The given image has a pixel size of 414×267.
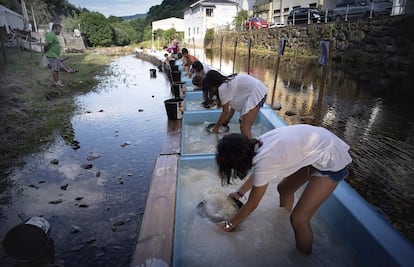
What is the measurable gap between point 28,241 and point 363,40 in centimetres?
1450

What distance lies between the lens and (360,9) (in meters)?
13.8

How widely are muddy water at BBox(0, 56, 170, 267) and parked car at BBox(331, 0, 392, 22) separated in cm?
1302

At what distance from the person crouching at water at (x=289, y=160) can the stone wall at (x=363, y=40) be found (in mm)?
8040

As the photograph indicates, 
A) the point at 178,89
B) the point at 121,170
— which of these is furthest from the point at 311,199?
the point at 178,89

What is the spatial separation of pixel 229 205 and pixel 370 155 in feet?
8.70

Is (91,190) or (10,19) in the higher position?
(10,19)

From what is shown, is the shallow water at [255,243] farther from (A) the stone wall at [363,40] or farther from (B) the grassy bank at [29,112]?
(A) the stone wall at [363,40]

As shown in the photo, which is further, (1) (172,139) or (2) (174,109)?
(2) (174,109)

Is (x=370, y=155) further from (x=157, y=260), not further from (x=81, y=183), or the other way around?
(x=81, y=183)

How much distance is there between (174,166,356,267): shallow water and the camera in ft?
7.07

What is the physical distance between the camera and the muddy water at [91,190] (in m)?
2.31

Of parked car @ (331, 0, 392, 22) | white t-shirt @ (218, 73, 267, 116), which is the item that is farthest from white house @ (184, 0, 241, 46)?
white t-shirt @ (218, 73, 267, 116)

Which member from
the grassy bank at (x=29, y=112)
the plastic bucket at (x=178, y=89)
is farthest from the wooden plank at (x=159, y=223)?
the plastic bucket at (x=178, y=89)

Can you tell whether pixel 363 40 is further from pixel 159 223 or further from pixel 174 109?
pixel 159 223
